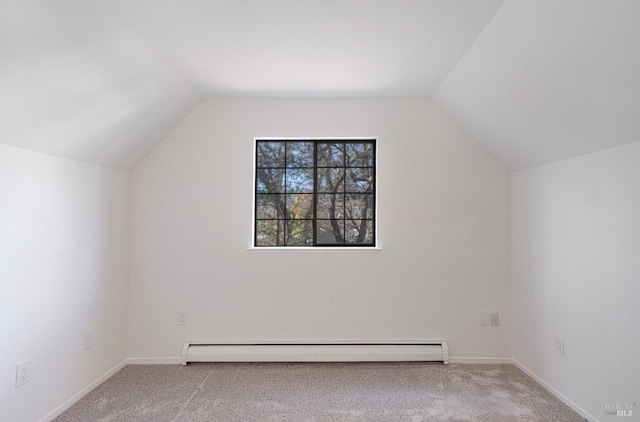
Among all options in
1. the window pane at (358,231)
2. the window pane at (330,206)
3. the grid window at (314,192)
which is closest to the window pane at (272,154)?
the grid window at (314,192)

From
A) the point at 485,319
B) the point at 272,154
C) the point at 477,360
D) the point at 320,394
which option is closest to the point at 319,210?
the point at 272,154

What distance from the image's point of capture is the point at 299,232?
3158mm

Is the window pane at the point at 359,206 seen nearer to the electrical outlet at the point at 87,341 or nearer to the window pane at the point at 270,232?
the window pane at the point at 270,232

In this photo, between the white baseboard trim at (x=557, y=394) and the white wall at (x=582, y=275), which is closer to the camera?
the white wall at (x=582, y=275)

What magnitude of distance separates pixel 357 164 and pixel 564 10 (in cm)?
190

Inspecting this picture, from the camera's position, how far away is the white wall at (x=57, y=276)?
6.11ft

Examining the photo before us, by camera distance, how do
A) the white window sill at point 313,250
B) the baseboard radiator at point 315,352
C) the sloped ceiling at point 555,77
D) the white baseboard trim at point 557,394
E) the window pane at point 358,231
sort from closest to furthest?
the sloped ceiling at point 555,77 → the white baseboard trim at point 557,394 → the baseboard radiator at point 315,352 → the white window sill at point 313,250 → the window pane at point 358,231

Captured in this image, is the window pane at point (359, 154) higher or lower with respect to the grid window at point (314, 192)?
higher

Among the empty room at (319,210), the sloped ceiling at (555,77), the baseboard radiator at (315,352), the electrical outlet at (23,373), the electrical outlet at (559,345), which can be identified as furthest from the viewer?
the baseboard radiator at (315,352)

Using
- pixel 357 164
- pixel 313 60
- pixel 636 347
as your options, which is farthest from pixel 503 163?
pixel 313 60

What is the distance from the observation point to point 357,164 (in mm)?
3160

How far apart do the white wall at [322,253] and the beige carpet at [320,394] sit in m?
0.27

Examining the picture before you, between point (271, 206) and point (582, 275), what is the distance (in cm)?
244

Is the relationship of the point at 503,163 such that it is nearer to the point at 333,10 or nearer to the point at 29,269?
the point at 333,10
